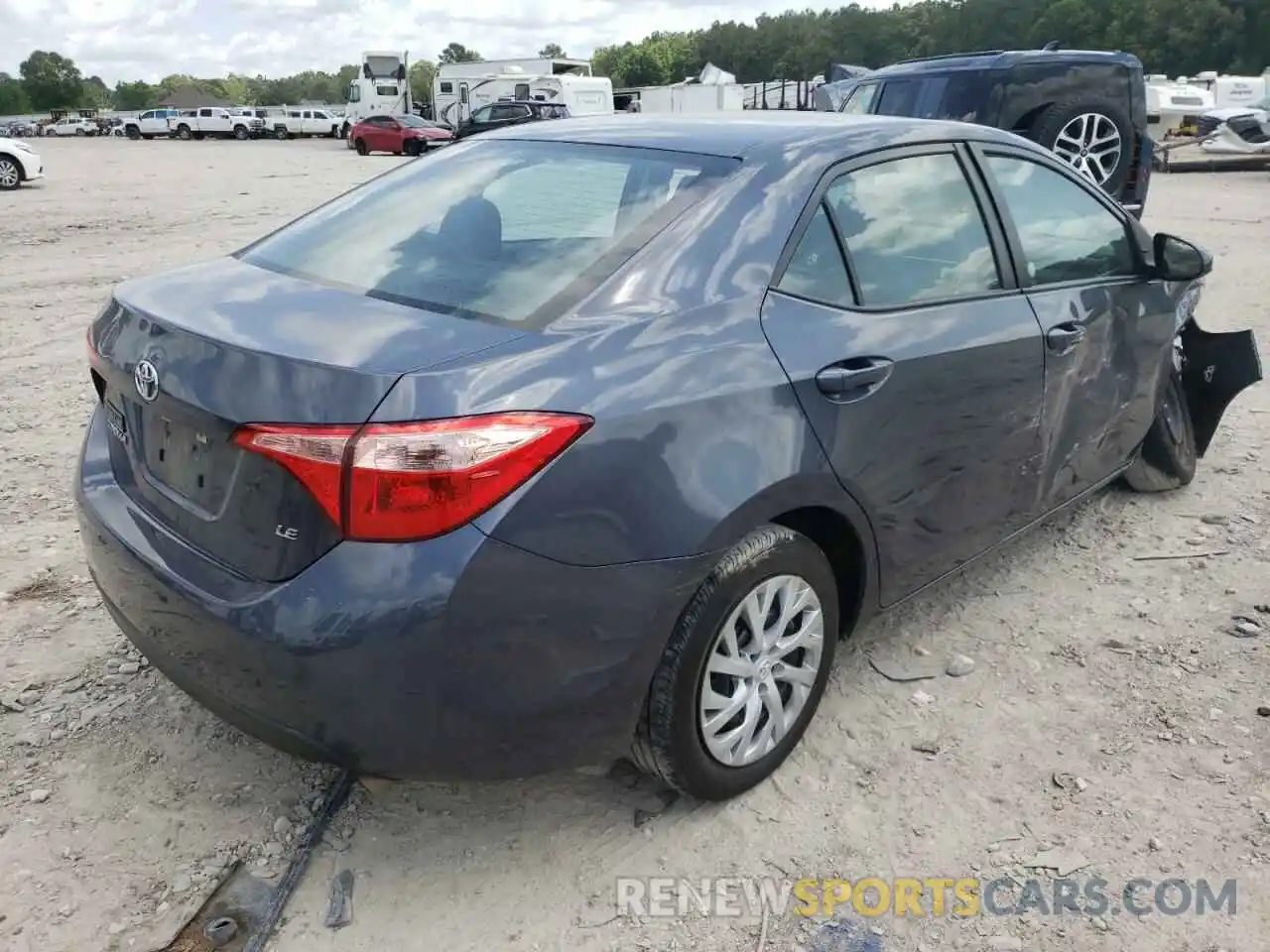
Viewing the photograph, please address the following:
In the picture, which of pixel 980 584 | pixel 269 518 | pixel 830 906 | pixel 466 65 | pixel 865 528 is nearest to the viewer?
pixel 269 518

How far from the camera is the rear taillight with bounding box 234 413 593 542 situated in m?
2.00

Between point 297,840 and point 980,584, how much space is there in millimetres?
2548

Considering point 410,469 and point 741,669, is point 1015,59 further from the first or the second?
point 410,469

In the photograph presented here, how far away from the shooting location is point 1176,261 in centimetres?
387

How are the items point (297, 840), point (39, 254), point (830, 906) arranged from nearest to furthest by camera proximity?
point (830, 906) → point (297, 840) → point (39, 254)

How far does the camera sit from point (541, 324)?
226cm

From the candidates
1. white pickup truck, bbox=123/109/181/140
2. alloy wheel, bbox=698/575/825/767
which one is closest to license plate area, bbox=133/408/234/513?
alloy wheel, bbox=698/575/825/767

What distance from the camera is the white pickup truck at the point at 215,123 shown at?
51.7m

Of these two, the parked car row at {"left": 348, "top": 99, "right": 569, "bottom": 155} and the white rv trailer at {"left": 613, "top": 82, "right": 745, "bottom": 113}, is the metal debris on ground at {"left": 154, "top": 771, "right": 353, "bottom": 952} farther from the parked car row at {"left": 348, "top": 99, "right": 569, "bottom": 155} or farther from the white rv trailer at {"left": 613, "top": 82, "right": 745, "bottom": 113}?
the white rv trailer at {"left": 613, "top": 82, "right": 745, "bottom": 113}

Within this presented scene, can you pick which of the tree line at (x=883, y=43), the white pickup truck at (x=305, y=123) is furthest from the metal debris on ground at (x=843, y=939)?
the tree line at (x=883, y=43)

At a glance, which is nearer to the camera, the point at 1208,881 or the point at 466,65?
the point at 1208,881

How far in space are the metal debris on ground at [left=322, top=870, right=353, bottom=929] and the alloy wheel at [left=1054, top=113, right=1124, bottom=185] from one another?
29.9 ft

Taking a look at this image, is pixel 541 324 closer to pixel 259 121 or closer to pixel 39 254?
pixel 39 254

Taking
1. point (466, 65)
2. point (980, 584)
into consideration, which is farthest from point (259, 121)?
point (980, 584)
